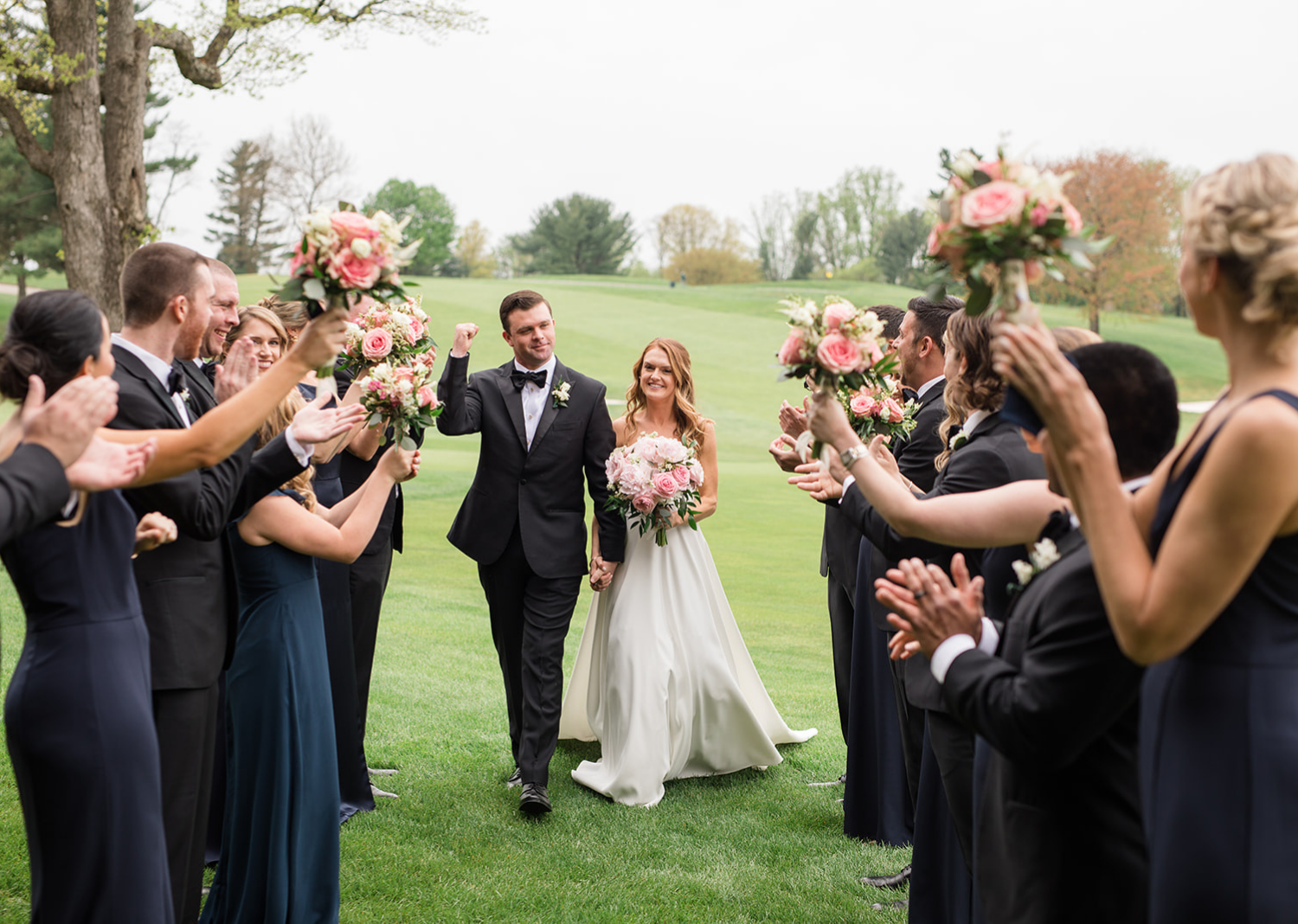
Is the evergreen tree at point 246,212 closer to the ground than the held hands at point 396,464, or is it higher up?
higher up

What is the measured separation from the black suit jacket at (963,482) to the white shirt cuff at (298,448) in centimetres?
212

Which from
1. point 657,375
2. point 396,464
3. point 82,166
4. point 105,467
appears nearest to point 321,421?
point 396,464

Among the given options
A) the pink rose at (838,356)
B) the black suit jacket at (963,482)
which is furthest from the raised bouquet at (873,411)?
the pink rose at (838,356)

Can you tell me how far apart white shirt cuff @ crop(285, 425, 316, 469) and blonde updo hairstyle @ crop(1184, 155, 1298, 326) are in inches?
121

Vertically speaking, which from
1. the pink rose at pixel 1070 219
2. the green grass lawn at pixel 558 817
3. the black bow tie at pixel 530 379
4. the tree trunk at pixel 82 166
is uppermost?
the tree trunk at pixel 82 166

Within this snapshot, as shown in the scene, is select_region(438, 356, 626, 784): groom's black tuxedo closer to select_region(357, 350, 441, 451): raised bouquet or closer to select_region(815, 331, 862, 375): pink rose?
select_region(357, 350, 441, 451): raised bouquet

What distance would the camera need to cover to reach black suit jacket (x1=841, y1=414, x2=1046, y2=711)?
3742 millimetres

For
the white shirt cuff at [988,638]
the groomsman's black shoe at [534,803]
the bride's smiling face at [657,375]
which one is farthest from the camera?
the bride's smiling face at [657,375]

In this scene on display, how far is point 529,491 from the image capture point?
6.64 metres

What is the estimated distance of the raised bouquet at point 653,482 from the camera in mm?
6633

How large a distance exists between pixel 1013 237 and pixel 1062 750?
49.2 inches

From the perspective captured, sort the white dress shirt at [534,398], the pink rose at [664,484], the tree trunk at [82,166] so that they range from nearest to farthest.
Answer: the pink rose at [664,484] < the white dress shirt at [534,398] < the tree trunk at [82,166]

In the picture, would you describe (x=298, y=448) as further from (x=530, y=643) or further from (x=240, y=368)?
(x=530, y=643)

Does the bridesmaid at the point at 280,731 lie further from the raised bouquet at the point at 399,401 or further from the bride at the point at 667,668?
the bride at the point at 667,668
